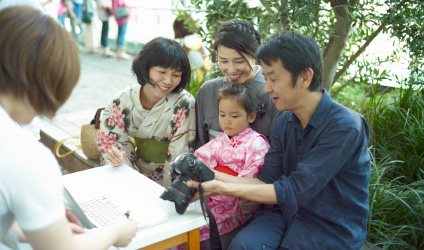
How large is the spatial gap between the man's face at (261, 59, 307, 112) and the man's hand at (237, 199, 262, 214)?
0.52 metres

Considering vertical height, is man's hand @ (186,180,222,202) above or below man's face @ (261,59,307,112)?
below

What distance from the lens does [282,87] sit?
1735 millimetres

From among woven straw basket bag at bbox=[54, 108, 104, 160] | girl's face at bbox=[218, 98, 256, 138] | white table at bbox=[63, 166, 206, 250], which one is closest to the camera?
white table at bbox=[63, 166, 206, 250]

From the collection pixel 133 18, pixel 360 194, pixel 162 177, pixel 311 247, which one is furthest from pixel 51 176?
pixel 133 18

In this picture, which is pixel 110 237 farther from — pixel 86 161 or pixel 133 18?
pixel 133 18

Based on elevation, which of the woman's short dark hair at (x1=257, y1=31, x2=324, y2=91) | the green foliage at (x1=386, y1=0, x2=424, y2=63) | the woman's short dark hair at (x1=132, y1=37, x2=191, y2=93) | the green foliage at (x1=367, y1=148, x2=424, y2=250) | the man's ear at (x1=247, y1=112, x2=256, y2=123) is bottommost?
the green foliage at (x1=367, y1=148, x2=424, y2=250)

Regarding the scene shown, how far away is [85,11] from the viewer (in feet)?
29.8

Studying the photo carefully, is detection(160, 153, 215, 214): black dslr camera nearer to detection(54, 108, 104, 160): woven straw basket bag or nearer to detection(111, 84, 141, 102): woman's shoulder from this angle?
detection(111, 84, 141, 102): woman's shoulder

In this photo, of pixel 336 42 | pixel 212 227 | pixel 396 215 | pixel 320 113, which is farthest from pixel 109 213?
pixel 336 42

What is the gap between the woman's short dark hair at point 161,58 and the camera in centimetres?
229

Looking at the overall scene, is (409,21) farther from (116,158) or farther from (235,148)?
(116,158)

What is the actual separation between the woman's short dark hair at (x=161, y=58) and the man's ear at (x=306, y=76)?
2.79ft

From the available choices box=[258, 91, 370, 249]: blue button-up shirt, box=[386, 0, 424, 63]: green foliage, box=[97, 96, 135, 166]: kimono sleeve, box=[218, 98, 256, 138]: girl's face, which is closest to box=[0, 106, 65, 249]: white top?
box=[258, 91, 370, 249]: blue button-up shirt

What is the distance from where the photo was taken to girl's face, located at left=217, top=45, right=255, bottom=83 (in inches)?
86.8
